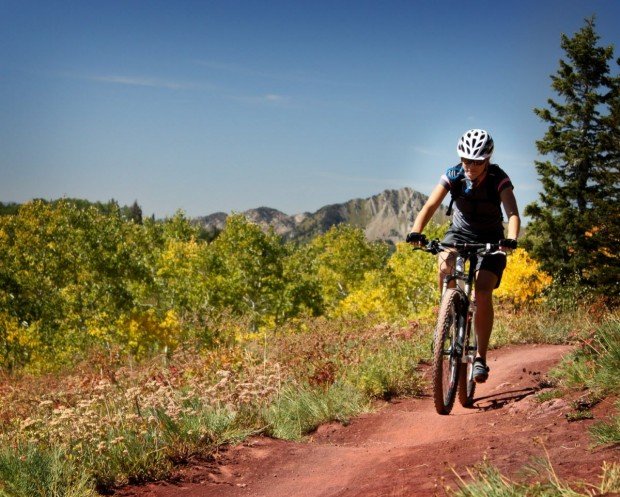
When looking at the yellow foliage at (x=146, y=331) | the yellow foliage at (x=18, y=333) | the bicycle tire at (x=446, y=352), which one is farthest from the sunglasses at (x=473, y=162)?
the yellow foliage at (x=18, y=333)

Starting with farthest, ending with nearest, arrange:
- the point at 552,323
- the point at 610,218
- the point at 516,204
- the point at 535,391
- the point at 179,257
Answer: the point at 179,257 → the point at 610,218 → the point at 552,323 → the point at 535,391 → the point at 516,204

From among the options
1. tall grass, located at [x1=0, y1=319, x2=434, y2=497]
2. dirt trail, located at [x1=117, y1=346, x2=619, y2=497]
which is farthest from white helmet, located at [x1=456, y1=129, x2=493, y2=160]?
tall grass, located at [x1=0, y1=319, x2=434, y2=497]

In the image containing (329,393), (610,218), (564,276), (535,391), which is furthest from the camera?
(564,276)

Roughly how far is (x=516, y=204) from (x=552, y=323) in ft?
21.4

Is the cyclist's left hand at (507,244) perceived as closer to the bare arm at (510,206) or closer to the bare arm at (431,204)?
the bare arm at (510,206)

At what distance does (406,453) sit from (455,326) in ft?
5.55

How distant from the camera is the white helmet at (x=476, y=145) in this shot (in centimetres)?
611

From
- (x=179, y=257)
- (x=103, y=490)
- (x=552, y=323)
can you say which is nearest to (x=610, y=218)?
(x=552, y=323)

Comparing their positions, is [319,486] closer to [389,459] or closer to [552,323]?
[389,459]

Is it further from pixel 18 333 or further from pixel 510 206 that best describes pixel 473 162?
pixel 18 333

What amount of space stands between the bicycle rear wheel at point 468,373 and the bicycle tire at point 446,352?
0.35ft

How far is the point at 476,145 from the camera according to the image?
6.13 m

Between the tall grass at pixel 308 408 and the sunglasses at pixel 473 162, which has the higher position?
the sunglasses at pixel 473 162

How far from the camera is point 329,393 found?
803 cm
